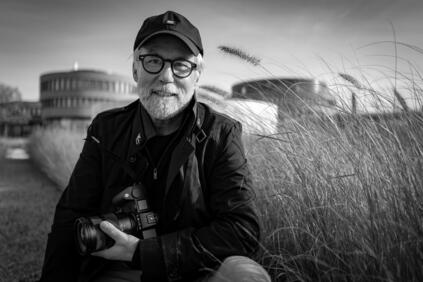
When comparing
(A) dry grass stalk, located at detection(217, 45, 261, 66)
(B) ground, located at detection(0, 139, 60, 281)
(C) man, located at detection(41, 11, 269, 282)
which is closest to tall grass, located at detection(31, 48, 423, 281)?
(C) man, located at detection(41, 11, 269, 282)

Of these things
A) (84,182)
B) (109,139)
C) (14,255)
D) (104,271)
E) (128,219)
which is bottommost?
(14,255)

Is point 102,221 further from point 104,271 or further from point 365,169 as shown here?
point 365,169

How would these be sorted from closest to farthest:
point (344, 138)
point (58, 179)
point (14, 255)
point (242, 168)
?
1. point (242, 168)
2. point (344, 138)
3. point (14, 255)
4. point (58, 179)

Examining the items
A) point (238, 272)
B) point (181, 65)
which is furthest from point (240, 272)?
point (181, 65)

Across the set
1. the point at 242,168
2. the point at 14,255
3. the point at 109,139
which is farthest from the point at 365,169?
the point at 14,255

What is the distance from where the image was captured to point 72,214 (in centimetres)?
152

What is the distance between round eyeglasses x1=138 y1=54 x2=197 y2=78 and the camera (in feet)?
4.98

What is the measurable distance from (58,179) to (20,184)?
1235 millimetres

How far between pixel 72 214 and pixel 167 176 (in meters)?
0.41

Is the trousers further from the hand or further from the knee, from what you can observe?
the hand

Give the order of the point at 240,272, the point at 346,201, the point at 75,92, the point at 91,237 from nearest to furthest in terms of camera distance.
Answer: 1. the point at 240,272
2. the point at 91,237
3. the point at 346,201
4. the point at 75,92

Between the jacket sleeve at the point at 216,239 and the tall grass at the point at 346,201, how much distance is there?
0.16 metres

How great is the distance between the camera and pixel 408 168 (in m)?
1.17

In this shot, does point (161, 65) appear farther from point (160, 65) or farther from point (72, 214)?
point (72, 214)
